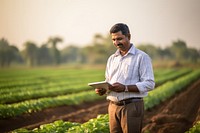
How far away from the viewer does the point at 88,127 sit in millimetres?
5371

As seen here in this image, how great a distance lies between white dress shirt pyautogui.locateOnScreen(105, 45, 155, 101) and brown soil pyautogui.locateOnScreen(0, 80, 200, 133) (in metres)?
3.91

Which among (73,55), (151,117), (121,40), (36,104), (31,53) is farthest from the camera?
(73,55)

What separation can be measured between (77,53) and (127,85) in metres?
30.7

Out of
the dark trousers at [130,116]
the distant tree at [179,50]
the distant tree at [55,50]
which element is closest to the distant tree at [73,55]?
the distant tree at [55,50]

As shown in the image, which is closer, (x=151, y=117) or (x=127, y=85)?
(x=127, y=85)

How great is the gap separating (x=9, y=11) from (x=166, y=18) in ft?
21.2

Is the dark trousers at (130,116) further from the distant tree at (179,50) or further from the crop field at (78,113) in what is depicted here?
the distant tree at (179,50)

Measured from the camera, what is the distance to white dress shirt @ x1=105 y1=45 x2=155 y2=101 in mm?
3312

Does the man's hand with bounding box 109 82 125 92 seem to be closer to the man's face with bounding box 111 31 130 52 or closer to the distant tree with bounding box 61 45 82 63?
the man's face with bounding box 111 31 130 52

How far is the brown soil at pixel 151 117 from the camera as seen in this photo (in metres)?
7.64

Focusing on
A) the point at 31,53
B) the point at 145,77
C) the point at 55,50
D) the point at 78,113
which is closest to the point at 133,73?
the point at 145,77

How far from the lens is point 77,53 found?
3388 centimetres

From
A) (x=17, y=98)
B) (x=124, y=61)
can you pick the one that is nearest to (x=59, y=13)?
(x=17, y=98)

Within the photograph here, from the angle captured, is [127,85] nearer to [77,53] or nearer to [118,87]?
[118,87]
